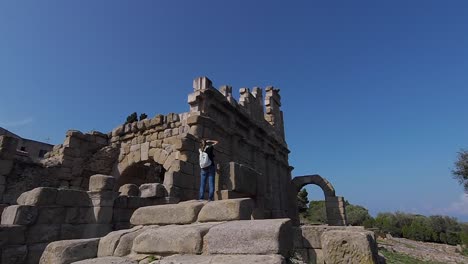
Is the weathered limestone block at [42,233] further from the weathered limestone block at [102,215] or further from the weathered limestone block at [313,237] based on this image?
the weathered limestone block at [313,237]

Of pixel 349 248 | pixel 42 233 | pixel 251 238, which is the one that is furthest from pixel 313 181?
pixel 251 238

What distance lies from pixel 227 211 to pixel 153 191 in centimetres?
368

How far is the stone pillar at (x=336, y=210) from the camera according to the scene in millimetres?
17656

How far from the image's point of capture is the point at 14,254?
477 centimetres

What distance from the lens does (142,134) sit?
1121 cm

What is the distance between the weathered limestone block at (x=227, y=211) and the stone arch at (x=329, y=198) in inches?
619

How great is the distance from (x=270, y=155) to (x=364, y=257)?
13490 mm

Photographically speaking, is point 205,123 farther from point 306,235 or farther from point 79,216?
point 306,235

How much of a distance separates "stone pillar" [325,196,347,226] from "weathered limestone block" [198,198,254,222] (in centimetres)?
1572

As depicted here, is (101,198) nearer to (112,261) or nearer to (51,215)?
(51,215)

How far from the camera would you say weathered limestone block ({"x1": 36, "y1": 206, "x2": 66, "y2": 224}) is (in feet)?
17.2

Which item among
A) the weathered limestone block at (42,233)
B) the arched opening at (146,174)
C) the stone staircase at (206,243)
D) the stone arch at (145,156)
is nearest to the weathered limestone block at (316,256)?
the stone staircase at (206,243)

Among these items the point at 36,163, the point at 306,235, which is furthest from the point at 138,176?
the point at 306,235

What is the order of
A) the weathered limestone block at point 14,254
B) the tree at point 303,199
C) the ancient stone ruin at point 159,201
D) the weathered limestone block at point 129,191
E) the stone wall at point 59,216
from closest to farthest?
the ancient stone ruin at point 159,201 → the weathered limestone block at point 14,254 → the stone wall at point 59,216 → the weathered limestone block at point 129,191 → the tree at point 303,199
